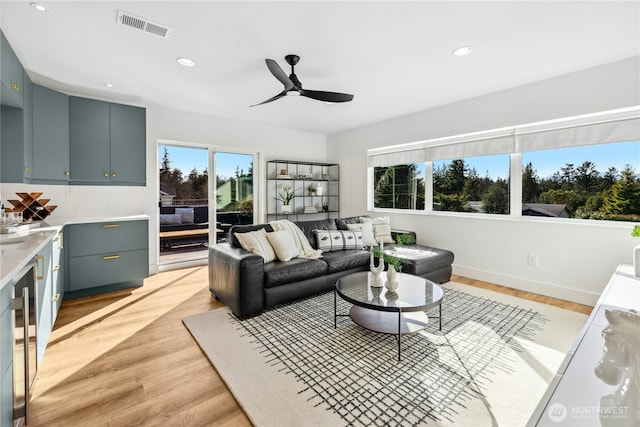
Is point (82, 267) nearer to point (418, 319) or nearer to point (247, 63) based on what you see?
point (247, 63)

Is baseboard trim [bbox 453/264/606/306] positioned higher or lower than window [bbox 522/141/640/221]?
lower

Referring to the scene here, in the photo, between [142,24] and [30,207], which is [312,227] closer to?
[142,24]

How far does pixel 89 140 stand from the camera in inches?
147

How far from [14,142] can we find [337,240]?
3.54m

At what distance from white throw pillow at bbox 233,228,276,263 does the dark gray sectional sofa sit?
0.07m

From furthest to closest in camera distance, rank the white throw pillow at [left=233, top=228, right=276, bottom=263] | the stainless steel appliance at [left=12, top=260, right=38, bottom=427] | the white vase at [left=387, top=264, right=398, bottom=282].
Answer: the white throw pillow at [left=233, top=228, right=276, bottom=263]
the white vase at [left=387, top=264, right=398, bottom=282]
the stainless steel appliance at [left=12, top=260, right=38, bottom=427]

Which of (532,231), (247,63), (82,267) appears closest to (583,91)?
(532,231)

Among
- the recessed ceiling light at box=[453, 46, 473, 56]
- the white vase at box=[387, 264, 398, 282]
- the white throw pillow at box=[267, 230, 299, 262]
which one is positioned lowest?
the white vase at box=[387, 264, 398, 282]

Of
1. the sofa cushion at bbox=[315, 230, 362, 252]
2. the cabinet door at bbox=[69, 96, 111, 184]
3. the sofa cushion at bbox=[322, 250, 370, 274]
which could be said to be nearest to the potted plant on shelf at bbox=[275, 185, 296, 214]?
the sofa cushion at bbox=[315, 230, 362, 252]

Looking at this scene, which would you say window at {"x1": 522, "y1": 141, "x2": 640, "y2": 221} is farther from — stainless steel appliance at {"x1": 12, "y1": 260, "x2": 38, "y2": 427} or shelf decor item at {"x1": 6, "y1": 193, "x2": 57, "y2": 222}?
shelf decor item at {"x1": 6, "y1": 193, "x2": 57, "y2": 222}

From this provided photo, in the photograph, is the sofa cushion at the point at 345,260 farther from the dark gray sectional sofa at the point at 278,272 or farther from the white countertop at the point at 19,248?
the white countertop at the point at 19,248

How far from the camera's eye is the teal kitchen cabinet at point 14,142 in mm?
2902

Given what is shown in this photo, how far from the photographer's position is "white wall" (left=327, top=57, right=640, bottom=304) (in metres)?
3.08

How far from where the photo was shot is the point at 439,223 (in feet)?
15.1
